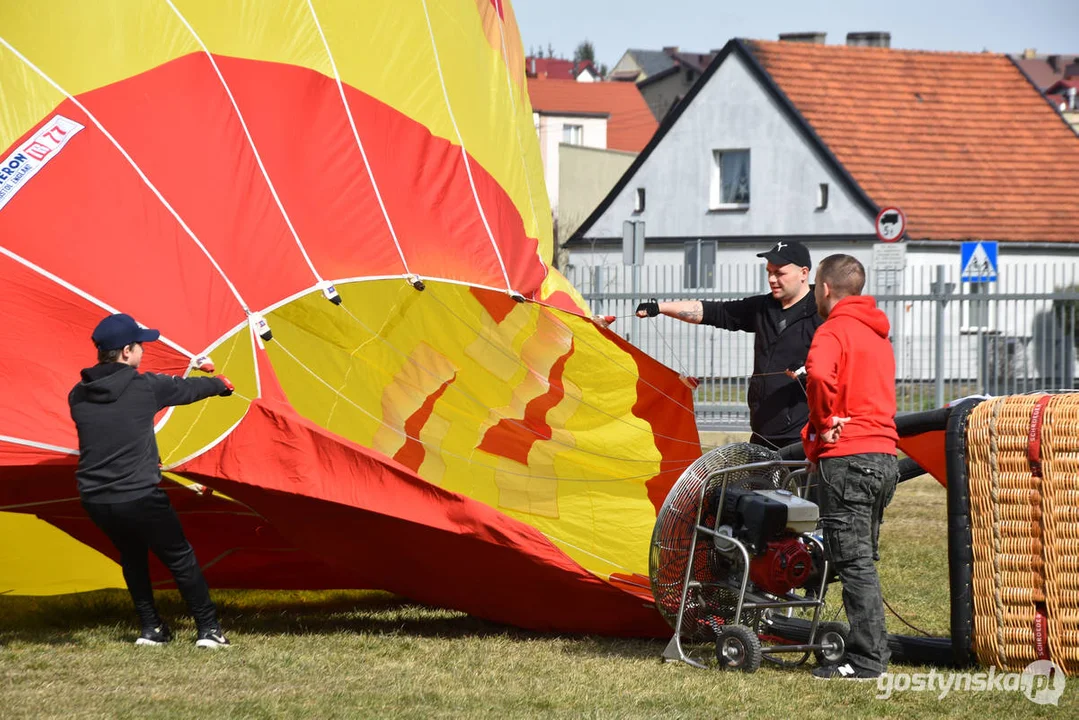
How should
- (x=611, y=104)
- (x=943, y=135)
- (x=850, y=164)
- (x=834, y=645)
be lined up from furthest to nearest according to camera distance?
(x=611, y=104)
(x=943, y=135)
(x=850, y=164)
(x=834, y=645)

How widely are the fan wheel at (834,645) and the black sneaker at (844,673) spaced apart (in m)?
0.04

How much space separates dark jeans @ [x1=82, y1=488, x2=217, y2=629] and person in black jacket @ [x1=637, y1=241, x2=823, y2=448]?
7.98 ft

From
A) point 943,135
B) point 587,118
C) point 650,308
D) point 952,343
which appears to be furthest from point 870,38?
point 650,308

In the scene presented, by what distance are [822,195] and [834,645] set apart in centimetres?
2135

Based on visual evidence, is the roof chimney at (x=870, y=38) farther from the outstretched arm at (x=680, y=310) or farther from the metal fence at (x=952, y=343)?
the outstretched arm at (x=680, y=310)

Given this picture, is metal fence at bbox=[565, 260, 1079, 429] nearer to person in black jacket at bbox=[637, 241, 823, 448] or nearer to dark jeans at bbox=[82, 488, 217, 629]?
person in black jacket at bbox=[637, 241, 823, 448]

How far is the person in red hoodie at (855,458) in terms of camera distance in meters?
4.95

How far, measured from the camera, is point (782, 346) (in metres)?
5.95

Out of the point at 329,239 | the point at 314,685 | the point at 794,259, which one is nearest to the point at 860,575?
the point at 794,259

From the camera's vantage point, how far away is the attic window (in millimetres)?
25578

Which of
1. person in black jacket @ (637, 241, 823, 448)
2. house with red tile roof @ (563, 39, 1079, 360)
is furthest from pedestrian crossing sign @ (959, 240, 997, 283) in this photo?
house with red tile roof @ (563, 39, 1079, 360)

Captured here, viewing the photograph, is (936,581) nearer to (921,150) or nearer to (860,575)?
(860,575)

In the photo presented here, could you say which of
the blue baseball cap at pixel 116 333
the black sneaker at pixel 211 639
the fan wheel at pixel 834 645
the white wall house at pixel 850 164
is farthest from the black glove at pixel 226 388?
the white wall house at pixel 850 164

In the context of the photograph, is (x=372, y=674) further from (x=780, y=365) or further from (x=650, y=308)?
(x=650, y=308)
